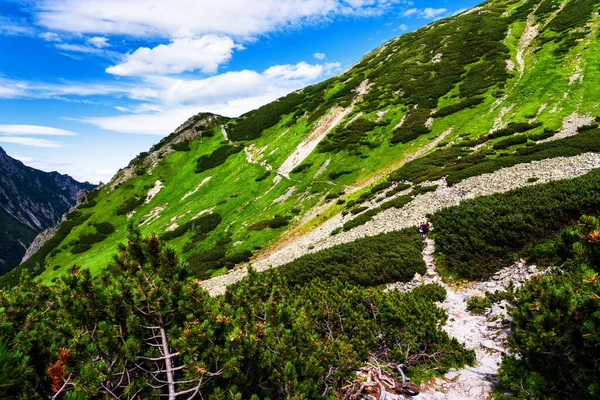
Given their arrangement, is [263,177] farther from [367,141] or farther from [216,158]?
[216,158]

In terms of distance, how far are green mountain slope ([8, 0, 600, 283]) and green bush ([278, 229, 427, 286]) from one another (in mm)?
16407

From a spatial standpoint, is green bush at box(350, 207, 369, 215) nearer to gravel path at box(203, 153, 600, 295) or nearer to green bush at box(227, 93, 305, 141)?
gravel path at box(203, 153, 600, 295)

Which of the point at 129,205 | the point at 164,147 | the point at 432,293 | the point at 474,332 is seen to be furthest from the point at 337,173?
the point at 164,147

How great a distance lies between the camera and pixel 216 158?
95562 millimetres

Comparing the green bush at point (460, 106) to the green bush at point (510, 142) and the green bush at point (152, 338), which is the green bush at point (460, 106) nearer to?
the green bush at point (510, 142)

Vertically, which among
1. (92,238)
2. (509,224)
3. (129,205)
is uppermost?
(129,205)

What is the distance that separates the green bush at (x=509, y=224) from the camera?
1822cm

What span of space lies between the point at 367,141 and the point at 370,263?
48228mm

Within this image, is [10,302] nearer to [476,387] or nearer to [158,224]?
[476,387]

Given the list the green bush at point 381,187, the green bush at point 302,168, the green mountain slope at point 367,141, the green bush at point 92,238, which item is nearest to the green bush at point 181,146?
the green mountain slope at point 367,141

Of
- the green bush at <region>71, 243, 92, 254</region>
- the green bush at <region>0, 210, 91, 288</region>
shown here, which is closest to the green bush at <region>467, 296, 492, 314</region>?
the green bush at <region>0, 210, 91, 288</region>

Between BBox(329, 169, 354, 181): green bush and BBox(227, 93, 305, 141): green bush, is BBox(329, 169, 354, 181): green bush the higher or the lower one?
the lower one

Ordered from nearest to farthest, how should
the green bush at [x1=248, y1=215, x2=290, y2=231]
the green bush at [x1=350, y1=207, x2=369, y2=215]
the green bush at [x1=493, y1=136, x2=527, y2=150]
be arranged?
1. the green bush at [x1=350, y1=207, x2=369, y2=215]
2. the green bush at [x1=493, y1=136, x2=527, y2=150]
3. the green bush at [x1=248, y1=215, x2=290, y2=231]

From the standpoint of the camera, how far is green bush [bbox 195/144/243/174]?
9331cm
